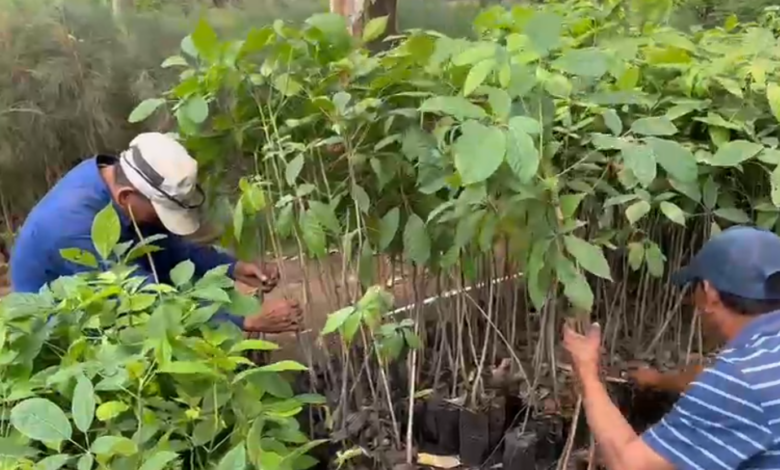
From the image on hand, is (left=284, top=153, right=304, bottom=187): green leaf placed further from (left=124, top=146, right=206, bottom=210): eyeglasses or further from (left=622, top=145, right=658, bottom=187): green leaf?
(left=622, top=145, right=658, bottom=187): green leaf

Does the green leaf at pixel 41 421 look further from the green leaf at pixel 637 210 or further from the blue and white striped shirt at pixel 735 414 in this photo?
the green leaf at pixel 637 210

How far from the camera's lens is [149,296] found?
1188 millimetres

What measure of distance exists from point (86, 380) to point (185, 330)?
186 mm

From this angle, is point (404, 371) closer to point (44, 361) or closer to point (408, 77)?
point (408, 77)

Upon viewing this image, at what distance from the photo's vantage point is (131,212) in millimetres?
1809

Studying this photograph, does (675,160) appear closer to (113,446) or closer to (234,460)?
(234,460)

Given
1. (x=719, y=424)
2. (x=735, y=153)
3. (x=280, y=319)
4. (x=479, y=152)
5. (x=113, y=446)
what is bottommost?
(x=280, y=319)

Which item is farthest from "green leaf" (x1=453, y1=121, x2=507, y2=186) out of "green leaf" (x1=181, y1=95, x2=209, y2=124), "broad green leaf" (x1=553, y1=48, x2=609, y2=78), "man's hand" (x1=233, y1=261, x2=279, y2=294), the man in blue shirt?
"man's hand" (x1=233, y1=261, x2=279, y2=294)

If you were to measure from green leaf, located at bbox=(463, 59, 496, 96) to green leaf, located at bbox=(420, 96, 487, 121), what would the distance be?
2 centimetres

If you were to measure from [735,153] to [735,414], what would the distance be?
0.50 m

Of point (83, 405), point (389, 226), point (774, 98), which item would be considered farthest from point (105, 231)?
point (774, 98)

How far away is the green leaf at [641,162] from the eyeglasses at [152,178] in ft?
2.87

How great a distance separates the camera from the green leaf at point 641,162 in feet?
4.20

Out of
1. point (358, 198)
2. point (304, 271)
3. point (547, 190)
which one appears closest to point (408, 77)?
point (358, 198)
